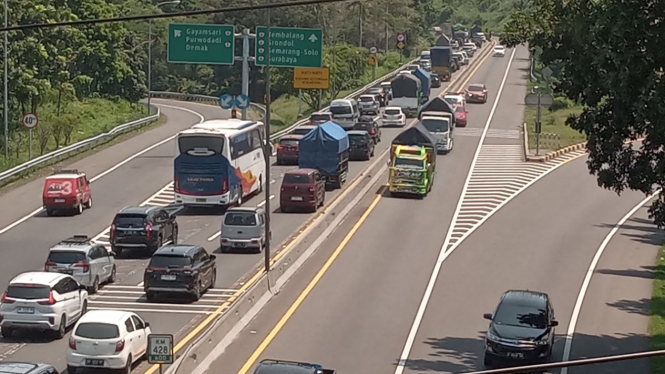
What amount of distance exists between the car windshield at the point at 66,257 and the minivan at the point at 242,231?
785cm

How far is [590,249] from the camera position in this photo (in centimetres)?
4478

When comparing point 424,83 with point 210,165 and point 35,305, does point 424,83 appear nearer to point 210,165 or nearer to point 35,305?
point 210,165

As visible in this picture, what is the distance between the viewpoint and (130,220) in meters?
40.8

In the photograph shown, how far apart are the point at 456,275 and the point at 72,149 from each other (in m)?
27.2

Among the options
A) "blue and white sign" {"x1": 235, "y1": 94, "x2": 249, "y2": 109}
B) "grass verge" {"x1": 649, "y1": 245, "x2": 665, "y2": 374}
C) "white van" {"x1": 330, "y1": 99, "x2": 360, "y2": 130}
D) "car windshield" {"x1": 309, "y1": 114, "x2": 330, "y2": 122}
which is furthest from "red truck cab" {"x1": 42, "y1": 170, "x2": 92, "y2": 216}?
"white van" {"x1": 330, "y1": 99, "x2": 360, "y2": 130}

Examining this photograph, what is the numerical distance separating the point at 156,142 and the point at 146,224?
28982 mm

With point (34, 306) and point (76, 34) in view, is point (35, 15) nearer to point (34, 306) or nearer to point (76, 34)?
point (76, 34)

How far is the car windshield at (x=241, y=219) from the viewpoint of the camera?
4150 centimetres

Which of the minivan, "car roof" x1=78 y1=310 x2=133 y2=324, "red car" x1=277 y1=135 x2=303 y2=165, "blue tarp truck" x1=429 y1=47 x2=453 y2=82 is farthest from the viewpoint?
"blue tarp truck" x1=429 y1=47 x2=453 y2=82

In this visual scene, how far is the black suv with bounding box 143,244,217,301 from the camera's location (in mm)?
33750

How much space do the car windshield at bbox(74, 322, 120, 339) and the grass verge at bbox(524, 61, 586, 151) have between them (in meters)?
38.3

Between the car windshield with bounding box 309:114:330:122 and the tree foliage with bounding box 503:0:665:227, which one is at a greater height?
the tree foliage with bounding box 503:0:665:227

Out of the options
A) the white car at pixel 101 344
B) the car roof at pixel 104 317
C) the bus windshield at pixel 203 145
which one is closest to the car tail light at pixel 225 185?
the bus windshield at pixel 203 145

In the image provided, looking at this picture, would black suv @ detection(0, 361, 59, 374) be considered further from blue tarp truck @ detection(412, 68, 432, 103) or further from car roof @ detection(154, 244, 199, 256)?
blue tarp truck @ detection(412, 68, 432, 103)
